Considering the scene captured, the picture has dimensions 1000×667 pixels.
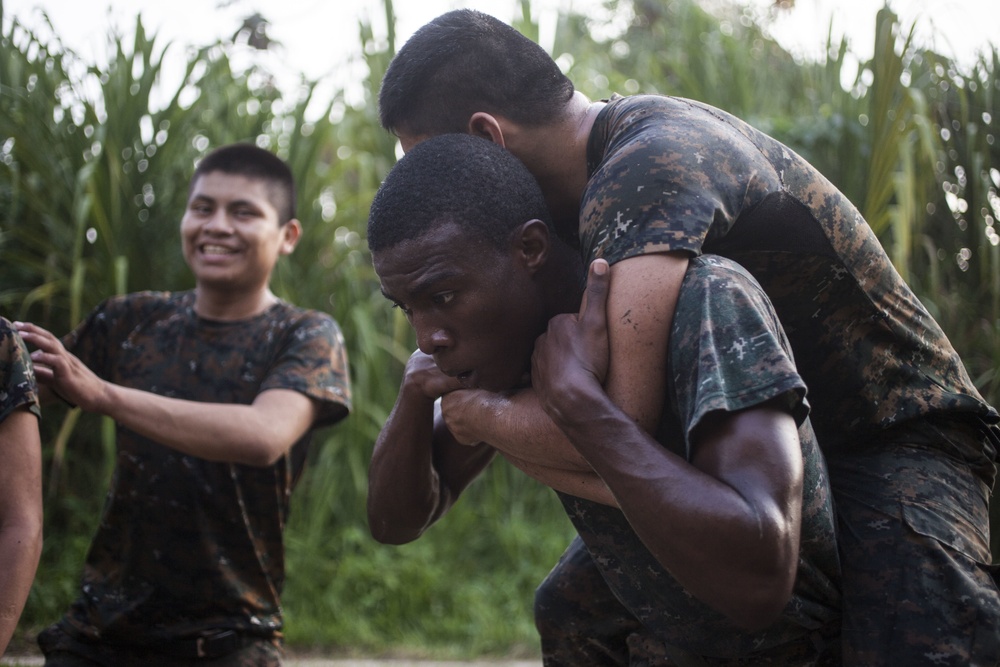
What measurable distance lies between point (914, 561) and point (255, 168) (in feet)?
8.81

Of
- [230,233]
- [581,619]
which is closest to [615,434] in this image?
[581,619]

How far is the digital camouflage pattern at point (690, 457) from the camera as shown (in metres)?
1.66

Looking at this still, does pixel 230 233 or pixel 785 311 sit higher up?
pixel 230 233

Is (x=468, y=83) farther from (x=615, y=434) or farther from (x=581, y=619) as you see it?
(x=581, y=619)

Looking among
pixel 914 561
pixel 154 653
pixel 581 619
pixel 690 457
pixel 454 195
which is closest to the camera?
pixel 690 457

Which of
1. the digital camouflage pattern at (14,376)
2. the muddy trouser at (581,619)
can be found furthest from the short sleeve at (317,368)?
the muddy trouser at (581,619)

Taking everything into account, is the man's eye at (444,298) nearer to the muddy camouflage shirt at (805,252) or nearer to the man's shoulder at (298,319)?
the muddy camouflage shirt at (805,252)

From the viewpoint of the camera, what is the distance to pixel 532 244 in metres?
2.17

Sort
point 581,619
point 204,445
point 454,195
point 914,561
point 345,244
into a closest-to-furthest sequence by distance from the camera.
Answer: point 914,561, point 454,195, point 581,619, point 204,445, point 345,244

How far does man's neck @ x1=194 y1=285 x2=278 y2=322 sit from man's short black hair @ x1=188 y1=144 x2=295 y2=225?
0.35 metres

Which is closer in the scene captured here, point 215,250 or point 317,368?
point 317,368

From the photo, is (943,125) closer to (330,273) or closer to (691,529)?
(330,273)

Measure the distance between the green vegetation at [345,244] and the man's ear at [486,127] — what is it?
2.48m

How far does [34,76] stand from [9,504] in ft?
12.6
